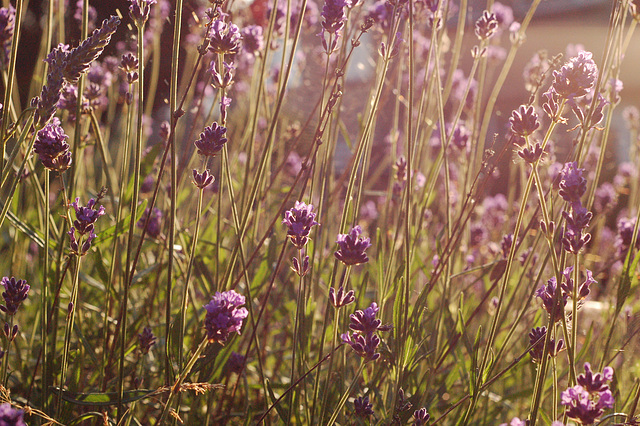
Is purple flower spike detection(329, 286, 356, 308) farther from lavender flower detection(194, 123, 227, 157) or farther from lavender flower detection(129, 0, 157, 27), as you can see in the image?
lavender flower detection(129, 0, 157, 27)

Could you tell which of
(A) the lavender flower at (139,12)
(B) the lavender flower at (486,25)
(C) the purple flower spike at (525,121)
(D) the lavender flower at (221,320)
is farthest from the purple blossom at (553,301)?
(A) the lavender flower at (139,12)

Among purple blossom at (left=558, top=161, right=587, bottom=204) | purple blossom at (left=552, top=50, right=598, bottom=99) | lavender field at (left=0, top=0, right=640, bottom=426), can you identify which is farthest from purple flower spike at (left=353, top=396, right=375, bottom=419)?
purple blossom at (left=552, top=50, right=598, bottom=99)

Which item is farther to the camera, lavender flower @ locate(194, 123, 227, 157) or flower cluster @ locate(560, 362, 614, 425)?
lavender flower @ locate(194, 123, 227, 157)

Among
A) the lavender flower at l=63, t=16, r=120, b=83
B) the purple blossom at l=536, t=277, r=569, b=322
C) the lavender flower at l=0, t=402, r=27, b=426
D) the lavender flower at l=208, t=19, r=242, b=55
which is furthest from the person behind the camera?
the lavender flower at l=208, t=19, r=242, b=55

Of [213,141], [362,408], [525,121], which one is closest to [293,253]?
[362,408]

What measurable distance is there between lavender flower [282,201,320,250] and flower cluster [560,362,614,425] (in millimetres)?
396

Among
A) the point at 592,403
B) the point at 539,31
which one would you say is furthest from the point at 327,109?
the point at 539,31

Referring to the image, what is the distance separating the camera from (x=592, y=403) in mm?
692

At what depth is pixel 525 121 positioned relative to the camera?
0.84 meters

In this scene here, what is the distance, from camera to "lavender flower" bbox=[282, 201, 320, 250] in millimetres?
843

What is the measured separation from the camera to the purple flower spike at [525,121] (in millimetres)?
842

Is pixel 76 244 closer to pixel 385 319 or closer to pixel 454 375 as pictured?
pixel 385 319

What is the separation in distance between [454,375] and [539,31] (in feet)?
15.7

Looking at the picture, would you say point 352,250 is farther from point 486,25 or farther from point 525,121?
point 486,25
